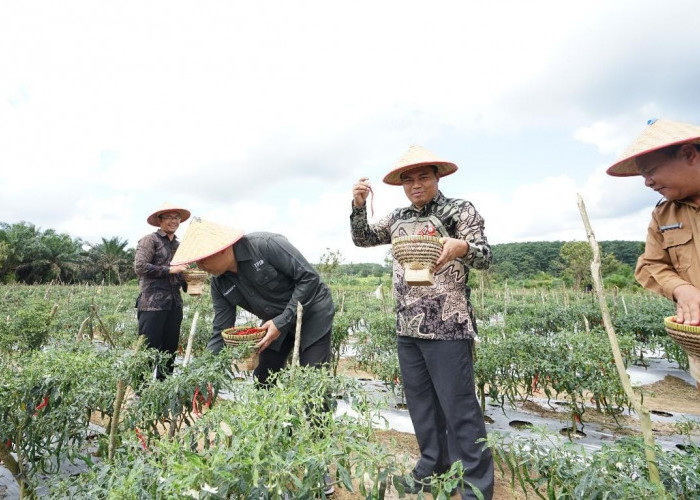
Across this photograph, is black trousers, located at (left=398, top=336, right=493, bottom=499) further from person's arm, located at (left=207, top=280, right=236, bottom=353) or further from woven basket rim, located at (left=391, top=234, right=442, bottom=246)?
person's arm, located at (left=207, top=280, right=236, bottom=353)

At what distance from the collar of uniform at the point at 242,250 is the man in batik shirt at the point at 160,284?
1528 millimetres

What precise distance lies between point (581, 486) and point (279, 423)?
0.83m

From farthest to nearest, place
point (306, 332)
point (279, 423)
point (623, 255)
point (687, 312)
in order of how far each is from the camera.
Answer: point (623, 255) → point (306, 332) → point (687, 312) → point (279, 423)

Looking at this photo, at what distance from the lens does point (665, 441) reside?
3566 mm

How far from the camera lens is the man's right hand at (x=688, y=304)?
4.53ft

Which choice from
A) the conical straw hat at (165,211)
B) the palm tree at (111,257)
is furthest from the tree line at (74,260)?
the conical straw hat at (165,211)

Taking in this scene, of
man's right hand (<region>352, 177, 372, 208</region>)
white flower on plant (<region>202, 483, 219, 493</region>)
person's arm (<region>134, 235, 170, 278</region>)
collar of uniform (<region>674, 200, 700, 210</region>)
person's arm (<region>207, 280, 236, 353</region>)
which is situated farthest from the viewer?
person's arm (<region>134, 235, 170, 278</region>)

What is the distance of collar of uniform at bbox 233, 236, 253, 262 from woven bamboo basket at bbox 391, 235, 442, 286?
978 millimetres

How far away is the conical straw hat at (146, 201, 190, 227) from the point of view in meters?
3.88

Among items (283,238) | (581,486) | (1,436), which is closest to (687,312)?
(581,486)

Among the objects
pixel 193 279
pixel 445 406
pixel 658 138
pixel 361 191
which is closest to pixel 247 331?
pixel 361 191

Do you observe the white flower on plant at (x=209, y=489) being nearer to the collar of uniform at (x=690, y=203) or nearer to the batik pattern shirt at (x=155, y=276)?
the collar of uniform at (x=690, y=203)

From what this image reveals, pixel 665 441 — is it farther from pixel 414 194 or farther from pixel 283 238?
pixel 283 238

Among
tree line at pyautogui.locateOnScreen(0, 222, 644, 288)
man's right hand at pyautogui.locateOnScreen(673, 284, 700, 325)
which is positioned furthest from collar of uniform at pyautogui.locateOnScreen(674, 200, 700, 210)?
tree line at pyautogui.locateOnScreen(0, 222, 644, 288)
